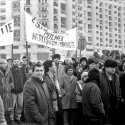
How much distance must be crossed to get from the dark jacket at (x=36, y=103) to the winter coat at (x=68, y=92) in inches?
96.4

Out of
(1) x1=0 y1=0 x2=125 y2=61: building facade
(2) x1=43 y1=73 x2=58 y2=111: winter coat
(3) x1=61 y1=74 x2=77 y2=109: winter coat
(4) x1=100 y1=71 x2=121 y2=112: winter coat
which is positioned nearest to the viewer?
(2) x1=43 y1=73 x2=58 y2=111: winter coat

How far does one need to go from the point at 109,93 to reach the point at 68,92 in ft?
4.33

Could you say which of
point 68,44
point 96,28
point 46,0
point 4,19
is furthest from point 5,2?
point 68,44

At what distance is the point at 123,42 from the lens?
96.9 metres

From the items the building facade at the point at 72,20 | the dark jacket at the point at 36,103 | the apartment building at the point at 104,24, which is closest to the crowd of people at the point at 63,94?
the dark jacket at the point at 36,103

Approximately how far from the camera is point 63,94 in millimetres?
7316

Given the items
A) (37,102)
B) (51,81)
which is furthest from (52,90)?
(37,102)

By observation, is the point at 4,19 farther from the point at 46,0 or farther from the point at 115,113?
the point at 115,113

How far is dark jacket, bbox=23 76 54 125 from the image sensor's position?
4539mm

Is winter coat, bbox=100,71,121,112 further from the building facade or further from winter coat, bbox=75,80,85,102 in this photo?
the building facade

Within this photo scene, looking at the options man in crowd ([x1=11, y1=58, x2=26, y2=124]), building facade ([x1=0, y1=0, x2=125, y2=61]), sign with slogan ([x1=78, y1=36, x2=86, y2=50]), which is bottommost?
man in crowd ([x1=11, y1=58, x2=26, y2=124])

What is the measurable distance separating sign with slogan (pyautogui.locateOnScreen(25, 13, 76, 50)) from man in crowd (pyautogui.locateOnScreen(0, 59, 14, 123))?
2.32 metres

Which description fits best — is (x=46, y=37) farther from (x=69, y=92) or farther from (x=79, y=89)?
(x=79, y=89)

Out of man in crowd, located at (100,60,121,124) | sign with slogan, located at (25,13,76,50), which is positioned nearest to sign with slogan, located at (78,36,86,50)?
sign with slogan, located at (25,13,76,50)
